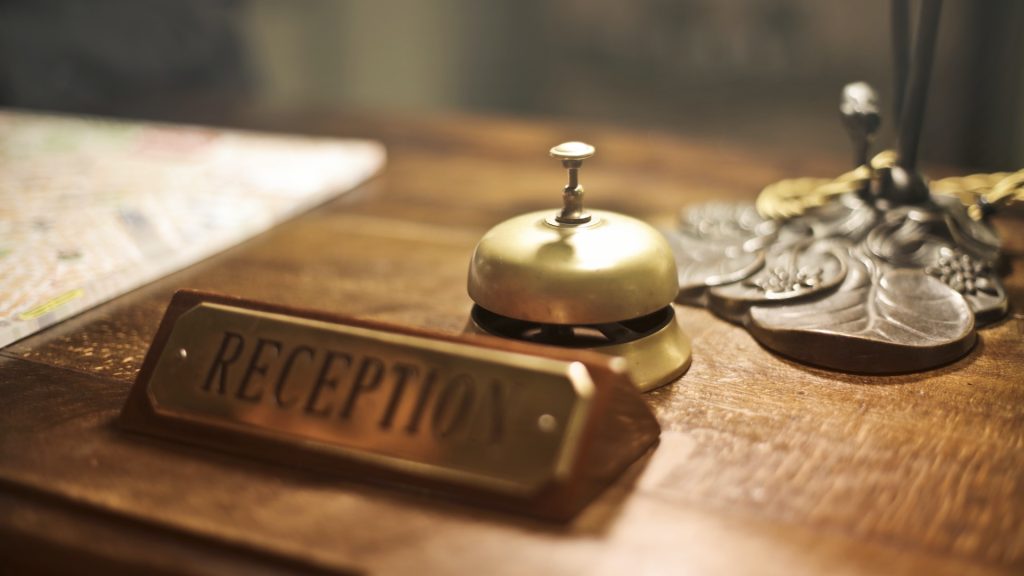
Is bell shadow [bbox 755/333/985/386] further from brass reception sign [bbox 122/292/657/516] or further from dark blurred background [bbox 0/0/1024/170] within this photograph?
dark blurred background [bbox 0/0/1024/170]

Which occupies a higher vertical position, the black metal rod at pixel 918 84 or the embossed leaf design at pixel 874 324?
the black metal rod at pixel 918 84

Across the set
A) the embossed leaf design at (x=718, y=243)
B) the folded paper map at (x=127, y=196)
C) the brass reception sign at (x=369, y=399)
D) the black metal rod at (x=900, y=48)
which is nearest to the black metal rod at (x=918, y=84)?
the black metal rod at (x=900, y=48)

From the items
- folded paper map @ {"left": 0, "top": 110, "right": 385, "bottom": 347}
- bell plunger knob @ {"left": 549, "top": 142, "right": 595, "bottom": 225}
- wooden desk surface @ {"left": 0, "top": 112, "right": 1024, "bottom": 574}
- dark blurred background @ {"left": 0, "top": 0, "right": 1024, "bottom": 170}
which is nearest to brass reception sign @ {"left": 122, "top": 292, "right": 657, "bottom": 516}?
wooden desk surface @ {"left": 0, "top": 112, "right": 1024, "bottom": 574}

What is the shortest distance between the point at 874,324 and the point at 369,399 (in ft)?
1.41

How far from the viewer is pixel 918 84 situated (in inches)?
34.0

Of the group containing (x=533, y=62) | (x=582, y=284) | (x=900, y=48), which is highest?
(x=900, y=48)

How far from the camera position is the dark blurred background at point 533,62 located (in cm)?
221

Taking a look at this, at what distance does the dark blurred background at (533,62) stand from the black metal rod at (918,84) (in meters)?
1.21

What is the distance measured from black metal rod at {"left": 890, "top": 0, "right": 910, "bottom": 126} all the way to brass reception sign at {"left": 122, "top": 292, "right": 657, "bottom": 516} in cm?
53

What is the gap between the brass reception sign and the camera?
1.75ft

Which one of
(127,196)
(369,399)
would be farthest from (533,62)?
(369,399)

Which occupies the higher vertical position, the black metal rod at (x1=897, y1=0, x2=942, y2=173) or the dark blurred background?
the black metal rod at (x1=897, y1=0, x2=942, y2=173)

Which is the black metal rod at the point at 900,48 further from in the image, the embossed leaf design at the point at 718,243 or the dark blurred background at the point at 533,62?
the dark blurred background at the point at 533,62

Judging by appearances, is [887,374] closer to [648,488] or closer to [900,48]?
[648,488]
